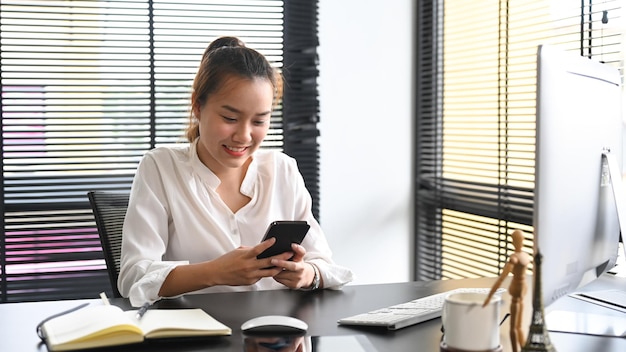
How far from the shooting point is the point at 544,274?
127 centimetres

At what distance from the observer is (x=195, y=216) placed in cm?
218

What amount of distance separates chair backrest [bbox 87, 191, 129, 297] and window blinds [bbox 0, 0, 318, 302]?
1.01 metres

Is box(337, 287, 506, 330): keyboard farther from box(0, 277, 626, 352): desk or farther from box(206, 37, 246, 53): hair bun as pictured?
box(206, 37, 246, 53): hair bun

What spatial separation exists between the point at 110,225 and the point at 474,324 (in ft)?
4.52

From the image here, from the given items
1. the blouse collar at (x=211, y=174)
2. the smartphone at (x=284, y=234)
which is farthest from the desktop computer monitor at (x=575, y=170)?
the blouse collar at (x=211, y=174)

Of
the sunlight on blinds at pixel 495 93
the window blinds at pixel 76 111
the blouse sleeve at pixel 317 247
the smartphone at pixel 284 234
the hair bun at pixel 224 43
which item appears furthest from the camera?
the window blinds at pixel 76 111

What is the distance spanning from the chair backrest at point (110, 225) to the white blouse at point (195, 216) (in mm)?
147

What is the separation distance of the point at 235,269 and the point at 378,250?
75.9 inches

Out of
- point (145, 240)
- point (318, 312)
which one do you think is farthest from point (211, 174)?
point (318, 312)

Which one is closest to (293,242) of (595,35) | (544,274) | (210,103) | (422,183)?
(210,103)

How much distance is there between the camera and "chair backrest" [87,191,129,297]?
221 centimetres

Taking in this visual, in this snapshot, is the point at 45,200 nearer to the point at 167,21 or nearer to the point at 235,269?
the point at 167,21

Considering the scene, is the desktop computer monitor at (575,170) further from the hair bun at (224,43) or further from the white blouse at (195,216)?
the hair bun at (224,43)

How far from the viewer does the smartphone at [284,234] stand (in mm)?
1785
